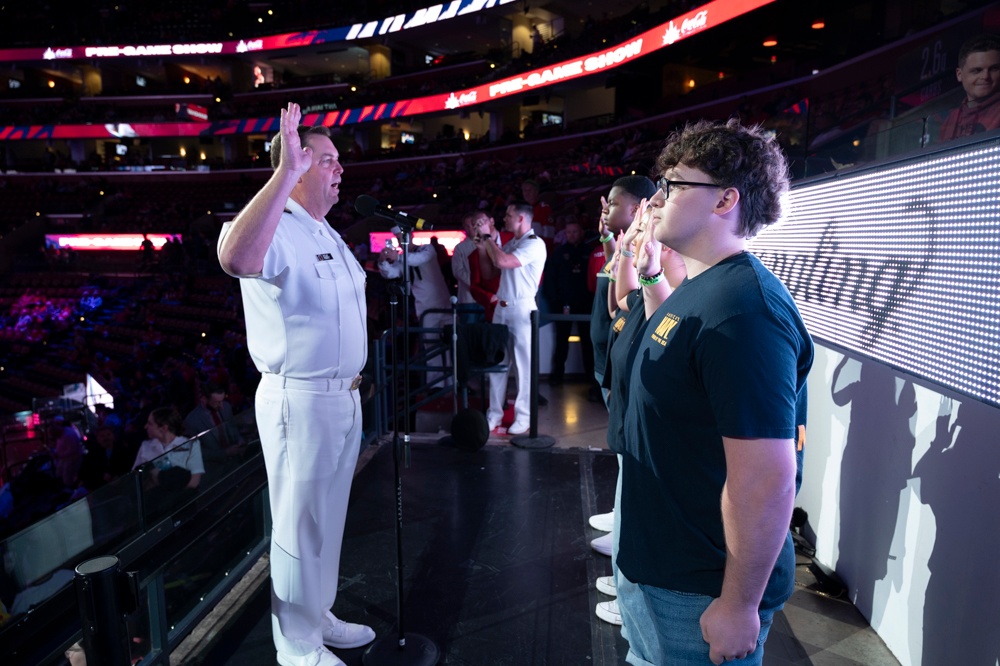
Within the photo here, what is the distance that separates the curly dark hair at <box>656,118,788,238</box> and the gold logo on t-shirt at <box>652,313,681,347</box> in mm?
234

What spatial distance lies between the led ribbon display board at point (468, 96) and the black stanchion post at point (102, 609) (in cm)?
1463

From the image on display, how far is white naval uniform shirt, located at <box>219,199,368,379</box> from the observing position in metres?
2.02

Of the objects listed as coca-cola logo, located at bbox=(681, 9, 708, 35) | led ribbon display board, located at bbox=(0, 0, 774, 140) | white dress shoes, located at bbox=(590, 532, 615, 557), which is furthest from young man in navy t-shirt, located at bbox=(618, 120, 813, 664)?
coca-cola logo, located at bbox=(681, 9, 708, 35)

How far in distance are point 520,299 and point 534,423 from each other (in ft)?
3.38

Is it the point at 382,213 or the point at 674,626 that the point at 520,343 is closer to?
the point at 382,213

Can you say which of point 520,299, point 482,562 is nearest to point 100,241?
point 520,299

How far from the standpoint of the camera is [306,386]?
6.91ft

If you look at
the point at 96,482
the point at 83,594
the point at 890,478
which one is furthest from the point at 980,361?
the point at 96,482

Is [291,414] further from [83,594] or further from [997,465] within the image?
[997,465]

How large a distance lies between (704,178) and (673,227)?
11 cm

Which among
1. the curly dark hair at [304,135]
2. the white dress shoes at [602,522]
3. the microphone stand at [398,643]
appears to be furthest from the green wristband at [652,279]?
the white dress shoes at [602,522]

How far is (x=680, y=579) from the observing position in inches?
48.5

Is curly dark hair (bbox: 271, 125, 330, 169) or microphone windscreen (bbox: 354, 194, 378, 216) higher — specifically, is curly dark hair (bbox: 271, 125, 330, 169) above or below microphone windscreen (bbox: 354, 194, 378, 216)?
above

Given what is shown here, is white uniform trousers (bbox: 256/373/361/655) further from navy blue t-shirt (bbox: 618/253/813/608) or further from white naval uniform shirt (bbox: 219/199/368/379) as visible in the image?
navy blue t-shirt (bbox: 618/253/813/608)
